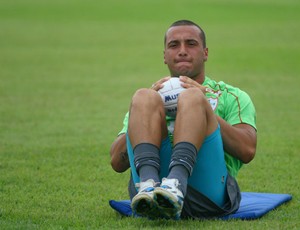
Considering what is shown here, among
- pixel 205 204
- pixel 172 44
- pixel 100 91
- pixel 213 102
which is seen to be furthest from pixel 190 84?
pixel 100 91

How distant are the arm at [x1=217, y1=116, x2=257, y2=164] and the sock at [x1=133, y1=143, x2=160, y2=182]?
26.3 inches

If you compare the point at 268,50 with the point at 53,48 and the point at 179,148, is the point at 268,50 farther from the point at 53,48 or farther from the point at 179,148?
the point at 179,148

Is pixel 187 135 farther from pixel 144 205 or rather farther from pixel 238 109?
pixel 238 109

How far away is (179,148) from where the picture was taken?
6.40m

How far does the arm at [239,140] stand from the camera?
6.85 m

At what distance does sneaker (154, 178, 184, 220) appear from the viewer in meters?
6.03

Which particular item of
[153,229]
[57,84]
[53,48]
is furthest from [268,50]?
[153,229]

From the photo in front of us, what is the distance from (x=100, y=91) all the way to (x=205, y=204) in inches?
524

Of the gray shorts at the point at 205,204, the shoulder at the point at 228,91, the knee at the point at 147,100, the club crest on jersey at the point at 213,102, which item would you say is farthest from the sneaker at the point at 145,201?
the shoulder at the point at 228,91

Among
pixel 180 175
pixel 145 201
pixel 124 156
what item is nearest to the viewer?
pixel 145 201

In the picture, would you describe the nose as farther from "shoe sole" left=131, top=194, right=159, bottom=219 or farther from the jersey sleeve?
"shoe sole" left=131, top=194, right=159, bottom=219

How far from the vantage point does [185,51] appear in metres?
7.30

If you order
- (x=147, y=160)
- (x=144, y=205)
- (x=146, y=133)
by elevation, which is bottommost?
(x=144, y=205)

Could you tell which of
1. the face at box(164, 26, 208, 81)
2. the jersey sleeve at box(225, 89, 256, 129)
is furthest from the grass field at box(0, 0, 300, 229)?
the face at box(164, 26, 208, 81)
